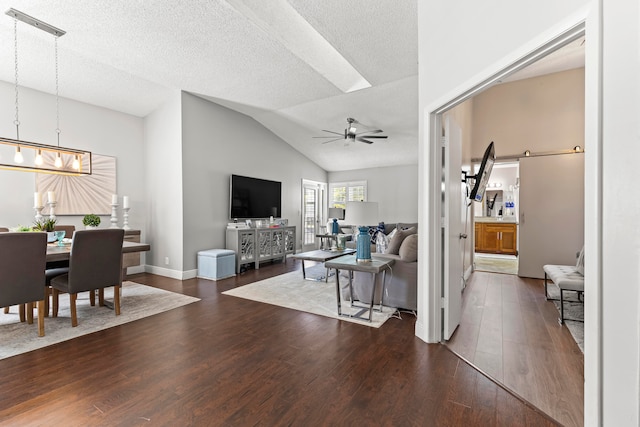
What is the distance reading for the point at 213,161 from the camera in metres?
5.64

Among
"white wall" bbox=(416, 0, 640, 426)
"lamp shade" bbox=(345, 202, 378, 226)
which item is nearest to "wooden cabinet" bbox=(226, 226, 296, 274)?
"lamp shade" bbox=(345, 202, 378, 226)

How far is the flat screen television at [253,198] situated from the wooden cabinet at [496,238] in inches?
217

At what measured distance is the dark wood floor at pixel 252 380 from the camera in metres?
1.71

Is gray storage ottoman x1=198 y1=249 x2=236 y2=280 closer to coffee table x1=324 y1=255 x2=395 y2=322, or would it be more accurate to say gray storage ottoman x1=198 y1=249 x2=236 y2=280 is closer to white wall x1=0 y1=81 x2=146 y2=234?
white wall x1=0 y1=81 x2=146 y2=234

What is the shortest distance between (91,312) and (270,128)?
4946 mm

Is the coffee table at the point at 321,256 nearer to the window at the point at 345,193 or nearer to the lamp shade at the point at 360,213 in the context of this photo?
the lamp shade at the point at 360,213

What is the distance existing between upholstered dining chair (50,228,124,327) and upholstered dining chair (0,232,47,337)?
0.76ft

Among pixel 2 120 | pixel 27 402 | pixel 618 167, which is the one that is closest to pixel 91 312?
pixel 27 402

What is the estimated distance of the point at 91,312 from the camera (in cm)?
345

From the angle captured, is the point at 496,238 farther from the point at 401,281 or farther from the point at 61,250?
the point at 61,250

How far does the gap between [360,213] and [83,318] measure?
3.26 meters

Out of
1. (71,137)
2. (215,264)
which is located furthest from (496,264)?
A: (71,137)

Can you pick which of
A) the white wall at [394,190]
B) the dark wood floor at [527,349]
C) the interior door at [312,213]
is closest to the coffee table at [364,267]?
the dark wood floor at [527,349]

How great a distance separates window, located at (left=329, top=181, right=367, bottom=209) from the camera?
28.9 ft
